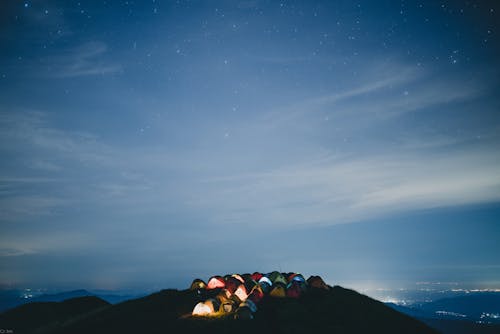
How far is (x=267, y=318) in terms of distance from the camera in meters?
30.4

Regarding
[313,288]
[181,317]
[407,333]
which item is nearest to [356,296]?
[313,288]

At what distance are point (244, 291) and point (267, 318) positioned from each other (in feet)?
21.1

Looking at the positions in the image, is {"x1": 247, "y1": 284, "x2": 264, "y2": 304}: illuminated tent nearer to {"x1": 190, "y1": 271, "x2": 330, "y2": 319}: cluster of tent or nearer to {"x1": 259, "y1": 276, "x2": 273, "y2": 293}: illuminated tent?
{"x1": 190, "y1": 271, "x2": 330, "y2": 319}: cluster of tent

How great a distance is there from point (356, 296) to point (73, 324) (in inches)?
1293

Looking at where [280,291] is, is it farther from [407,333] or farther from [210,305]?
[407,333]

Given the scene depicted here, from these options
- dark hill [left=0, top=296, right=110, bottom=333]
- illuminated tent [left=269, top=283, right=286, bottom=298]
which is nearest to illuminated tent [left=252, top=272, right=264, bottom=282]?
illuminated tent [left=269, top=283, right=286, bottom=298]

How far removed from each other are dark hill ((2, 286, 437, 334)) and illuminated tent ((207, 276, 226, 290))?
333 cm

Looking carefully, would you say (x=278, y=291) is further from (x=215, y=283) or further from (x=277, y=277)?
(x=215, y=283)

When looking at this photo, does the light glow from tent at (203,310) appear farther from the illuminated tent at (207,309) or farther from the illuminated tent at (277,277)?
the illuminated tent at (277,277)

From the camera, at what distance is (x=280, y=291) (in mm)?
37781

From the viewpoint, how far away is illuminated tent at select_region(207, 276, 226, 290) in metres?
42.9

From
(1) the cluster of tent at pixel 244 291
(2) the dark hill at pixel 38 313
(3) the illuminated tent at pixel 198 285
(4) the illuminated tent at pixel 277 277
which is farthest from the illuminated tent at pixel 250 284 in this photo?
(2) the dark hill at pixel 38 313

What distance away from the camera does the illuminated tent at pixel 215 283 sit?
42.9 m

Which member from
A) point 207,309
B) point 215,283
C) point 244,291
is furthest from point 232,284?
point 207,309
